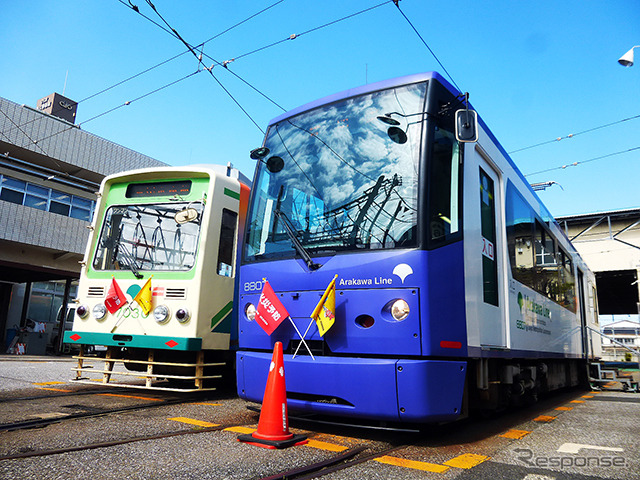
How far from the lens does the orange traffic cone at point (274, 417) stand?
3.87m

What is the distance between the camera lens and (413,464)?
352 centimetres

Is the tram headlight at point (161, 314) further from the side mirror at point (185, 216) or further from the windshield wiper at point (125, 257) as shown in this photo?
the side mirror at point (185, 216)

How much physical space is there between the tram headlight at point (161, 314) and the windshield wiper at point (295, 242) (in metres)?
2.17

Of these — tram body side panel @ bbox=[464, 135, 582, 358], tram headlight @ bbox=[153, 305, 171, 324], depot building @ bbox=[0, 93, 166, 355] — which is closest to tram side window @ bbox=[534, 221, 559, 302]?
tram body side panel @ bbox=[464, 135, 582, 358]

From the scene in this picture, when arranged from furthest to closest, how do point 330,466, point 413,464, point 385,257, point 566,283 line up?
1. point 566,283
2. point 385,257
3. point 413,464
4. point 330,466

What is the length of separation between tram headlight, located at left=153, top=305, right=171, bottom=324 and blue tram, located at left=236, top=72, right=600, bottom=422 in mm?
1634

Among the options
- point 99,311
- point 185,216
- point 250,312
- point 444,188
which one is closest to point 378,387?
point 250,312

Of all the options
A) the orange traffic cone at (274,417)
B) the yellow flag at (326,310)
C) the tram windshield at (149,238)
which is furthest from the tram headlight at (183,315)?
the yellow flag at (326,310)

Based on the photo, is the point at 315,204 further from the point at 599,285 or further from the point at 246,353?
the point at 599,285

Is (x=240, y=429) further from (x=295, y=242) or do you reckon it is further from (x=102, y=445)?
(x=295, y=242)

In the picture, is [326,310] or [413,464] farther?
[326,310]

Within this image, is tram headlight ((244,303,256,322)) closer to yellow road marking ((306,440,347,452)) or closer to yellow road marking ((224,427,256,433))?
yellow road marking ((224,427,256,433))

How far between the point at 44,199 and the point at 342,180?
1971 centimetres

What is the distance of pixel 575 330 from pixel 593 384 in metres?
4.13
